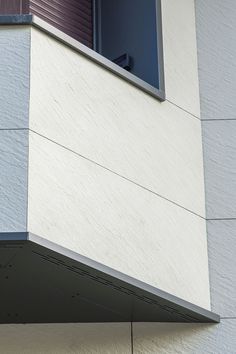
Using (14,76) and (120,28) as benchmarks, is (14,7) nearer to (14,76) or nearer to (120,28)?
(14,76)

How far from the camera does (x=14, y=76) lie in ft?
19.6

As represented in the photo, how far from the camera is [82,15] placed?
296 inches

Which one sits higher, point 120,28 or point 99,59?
point 120,28

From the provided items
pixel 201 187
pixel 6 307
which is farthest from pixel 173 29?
pixel 6 307

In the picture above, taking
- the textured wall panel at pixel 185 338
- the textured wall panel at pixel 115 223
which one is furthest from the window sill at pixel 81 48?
the textured wall panel at pixel 185 338

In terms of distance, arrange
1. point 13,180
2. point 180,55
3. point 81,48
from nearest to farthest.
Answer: point 13,180 → point 81,48 → point 180,55

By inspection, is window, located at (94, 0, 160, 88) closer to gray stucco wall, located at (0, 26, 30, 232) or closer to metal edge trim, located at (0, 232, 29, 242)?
gray stucco wall, located at (0, 26, 30, 232)

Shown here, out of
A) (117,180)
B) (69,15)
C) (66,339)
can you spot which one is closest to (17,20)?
(117,180)

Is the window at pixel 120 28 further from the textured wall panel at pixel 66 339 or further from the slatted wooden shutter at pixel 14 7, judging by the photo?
the textured wall panel at pixel 66 339

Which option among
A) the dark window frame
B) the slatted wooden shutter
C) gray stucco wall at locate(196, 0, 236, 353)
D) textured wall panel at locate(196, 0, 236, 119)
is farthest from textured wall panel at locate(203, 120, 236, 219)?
the slatted wooden shutter

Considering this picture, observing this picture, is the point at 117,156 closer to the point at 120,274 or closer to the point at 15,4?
the point at 120,274

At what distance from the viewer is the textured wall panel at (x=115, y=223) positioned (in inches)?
229

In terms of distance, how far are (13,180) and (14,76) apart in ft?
2.16

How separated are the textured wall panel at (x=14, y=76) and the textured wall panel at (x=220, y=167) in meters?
1.74
